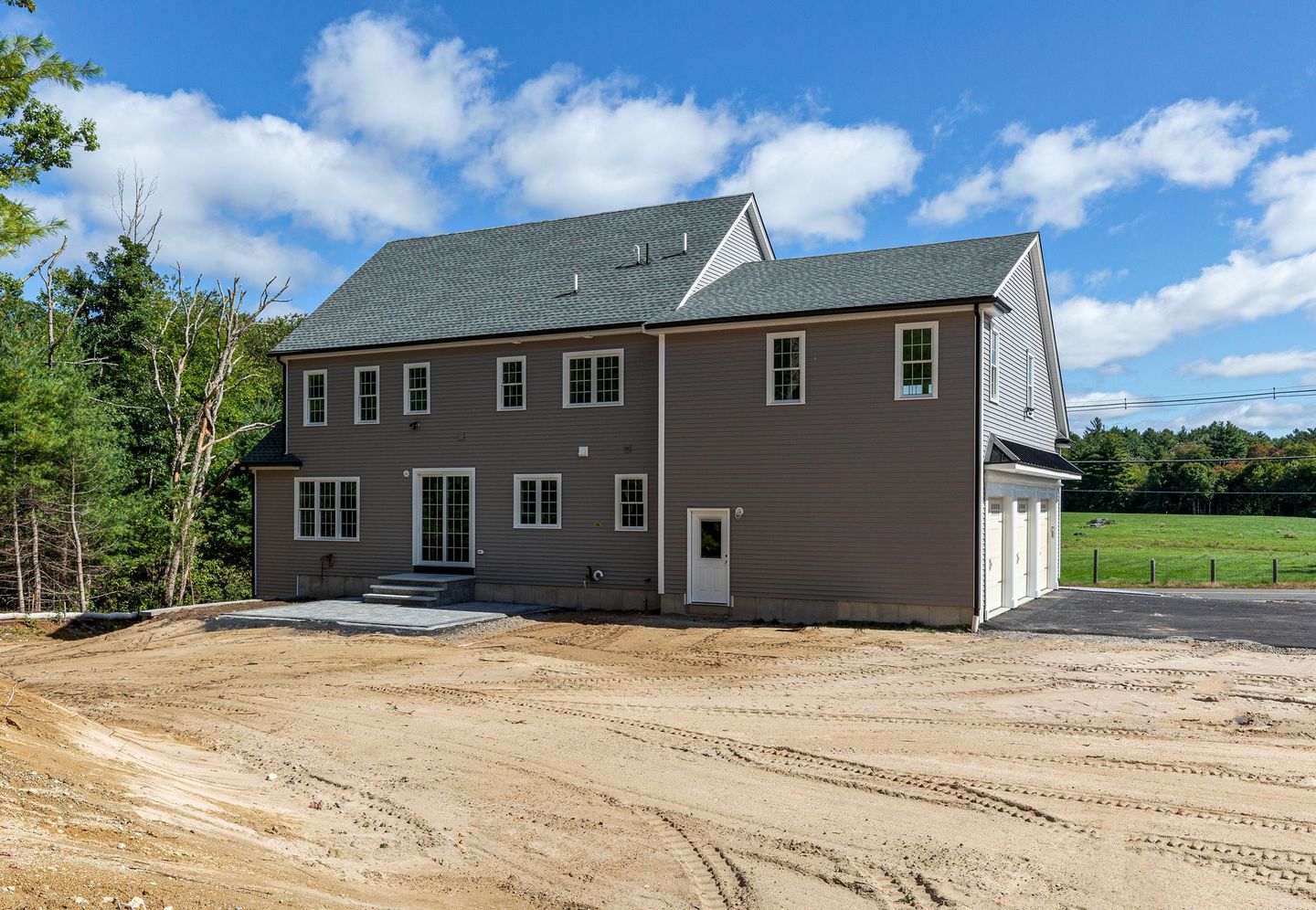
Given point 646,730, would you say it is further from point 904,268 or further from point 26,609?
point 26,609

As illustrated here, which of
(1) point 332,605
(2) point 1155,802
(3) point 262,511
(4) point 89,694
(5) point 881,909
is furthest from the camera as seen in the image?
(3) point 262,511

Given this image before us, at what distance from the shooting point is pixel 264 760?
30.7ft

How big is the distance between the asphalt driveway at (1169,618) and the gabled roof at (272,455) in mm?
17137

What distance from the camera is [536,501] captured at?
72.5 feet

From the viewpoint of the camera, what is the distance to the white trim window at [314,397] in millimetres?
24734

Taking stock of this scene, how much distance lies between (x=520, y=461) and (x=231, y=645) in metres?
7.33

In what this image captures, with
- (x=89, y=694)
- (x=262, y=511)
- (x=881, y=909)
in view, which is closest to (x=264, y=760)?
(x=89, y=694)

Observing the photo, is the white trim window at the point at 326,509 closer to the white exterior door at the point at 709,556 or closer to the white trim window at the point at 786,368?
the white exterior door at the point at 709,556

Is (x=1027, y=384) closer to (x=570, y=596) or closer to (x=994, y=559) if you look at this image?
(x=994, y=559)

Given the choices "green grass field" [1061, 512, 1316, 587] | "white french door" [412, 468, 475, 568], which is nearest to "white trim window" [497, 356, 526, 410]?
"white french door" [412, 468, 475, 568]

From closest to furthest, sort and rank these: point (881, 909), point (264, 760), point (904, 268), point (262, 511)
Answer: point (881, 909)
point (264, 760)
point (904, 268)
point (262, 511)

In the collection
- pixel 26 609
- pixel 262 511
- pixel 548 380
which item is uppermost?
pixel 548 380

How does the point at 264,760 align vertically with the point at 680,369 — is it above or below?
below

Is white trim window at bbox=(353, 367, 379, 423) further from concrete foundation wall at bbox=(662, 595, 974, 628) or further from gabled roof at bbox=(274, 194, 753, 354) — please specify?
concrete foundation wall at bbox=(662, 595, 974, 628)
